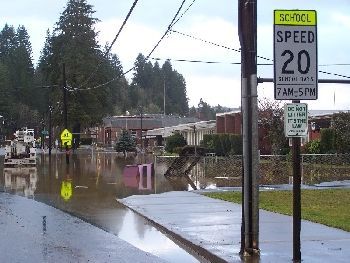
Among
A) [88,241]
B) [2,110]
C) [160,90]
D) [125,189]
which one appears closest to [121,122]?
[2,110]

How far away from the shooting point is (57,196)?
66.3ft

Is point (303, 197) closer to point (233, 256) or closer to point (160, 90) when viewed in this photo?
point (233, 256)

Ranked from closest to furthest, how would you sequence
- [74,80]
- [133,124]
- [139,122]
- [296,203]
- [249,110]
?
[296,203] < [249,110] < [74,80] < [133,124] < [139,122]

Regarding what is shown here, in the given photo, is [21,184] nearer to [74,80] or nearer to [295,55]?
[295,55]

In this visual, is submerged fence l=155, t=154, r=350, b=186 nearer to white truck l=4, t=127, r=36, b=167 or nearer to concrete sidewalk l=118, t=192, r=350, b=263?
concrete sidewalk l=118, t=192, r=350, b=263

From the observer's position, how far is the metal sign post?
30.0ft

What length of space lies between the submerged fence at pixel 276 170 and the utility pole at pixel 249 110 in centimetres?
1436

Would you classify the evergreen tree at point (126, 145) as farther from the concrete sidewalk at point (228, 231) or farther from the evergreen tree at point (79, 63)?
the concrete sidewalk at point (228, 231)

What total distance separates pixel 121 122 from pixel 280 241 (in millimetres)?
108985

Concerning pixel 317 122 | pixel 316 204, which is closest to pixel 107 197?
pixel 316 204

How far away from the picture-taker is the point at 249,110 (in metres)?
9.93

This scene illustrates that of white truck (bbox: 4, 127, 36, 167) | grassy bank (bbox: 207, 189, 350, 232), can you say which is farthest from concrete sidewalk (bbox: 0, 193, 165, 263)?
white truck (bbox: 4, 127, 36, 167)

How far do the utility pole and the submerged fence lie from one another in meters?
14.4

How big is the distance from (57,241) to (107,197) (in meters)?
8.22
